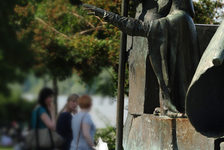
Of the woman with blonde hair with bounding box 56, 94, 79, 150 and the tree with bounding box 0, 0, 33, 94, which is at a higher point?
the tree with bounding box 0, 0, 33, 94

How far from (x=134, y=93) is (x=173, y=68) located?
29.1 inches

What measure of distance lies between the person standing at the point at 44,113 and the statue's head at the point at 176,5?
7.32ft

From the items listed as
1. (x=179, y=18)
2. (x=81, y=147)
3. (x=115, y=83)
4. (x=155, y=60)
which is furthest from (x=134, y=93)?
(x=115, y=83)

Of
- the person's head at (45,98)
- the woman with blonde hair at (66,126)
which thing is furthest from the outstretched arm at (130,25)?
the woman with blonde hair at (66,126)

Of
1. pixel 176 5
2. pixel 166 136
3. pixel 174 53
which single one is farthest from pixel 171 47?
pixel 166 136

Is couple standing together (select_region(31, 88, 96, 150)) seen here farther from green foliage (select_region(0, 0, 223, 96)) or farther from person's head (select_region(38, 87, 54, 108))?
green foliage (select_region(0, 0, 223, 96))

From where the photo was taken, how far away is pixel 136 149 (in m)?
7.52

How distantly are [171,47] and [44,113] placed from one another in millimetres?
2337

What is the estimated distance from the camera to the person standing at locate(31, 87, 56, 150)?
8.61 metres

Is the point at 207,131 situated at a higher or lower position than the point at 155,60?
lower

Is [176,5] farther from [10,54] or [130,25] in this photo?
[10,54]

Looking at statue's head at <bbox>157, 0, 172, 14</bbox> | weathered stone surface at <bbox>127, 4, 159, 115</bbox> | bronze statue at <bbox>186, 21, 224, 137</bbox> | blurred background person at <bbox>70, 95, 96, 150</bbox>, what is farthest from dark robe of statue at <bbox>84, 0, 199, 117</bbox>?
blurred background person at <bbox>70, 95, 96, 150</bbox>

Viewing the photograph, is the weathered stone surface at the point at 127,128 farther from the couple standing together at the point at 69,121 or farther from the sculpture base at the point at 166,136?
the couple standing together at the point at 69,121

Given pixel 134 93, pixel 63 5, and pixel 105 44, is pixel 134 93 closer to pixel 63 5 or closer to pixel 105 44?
pixel 105 44
